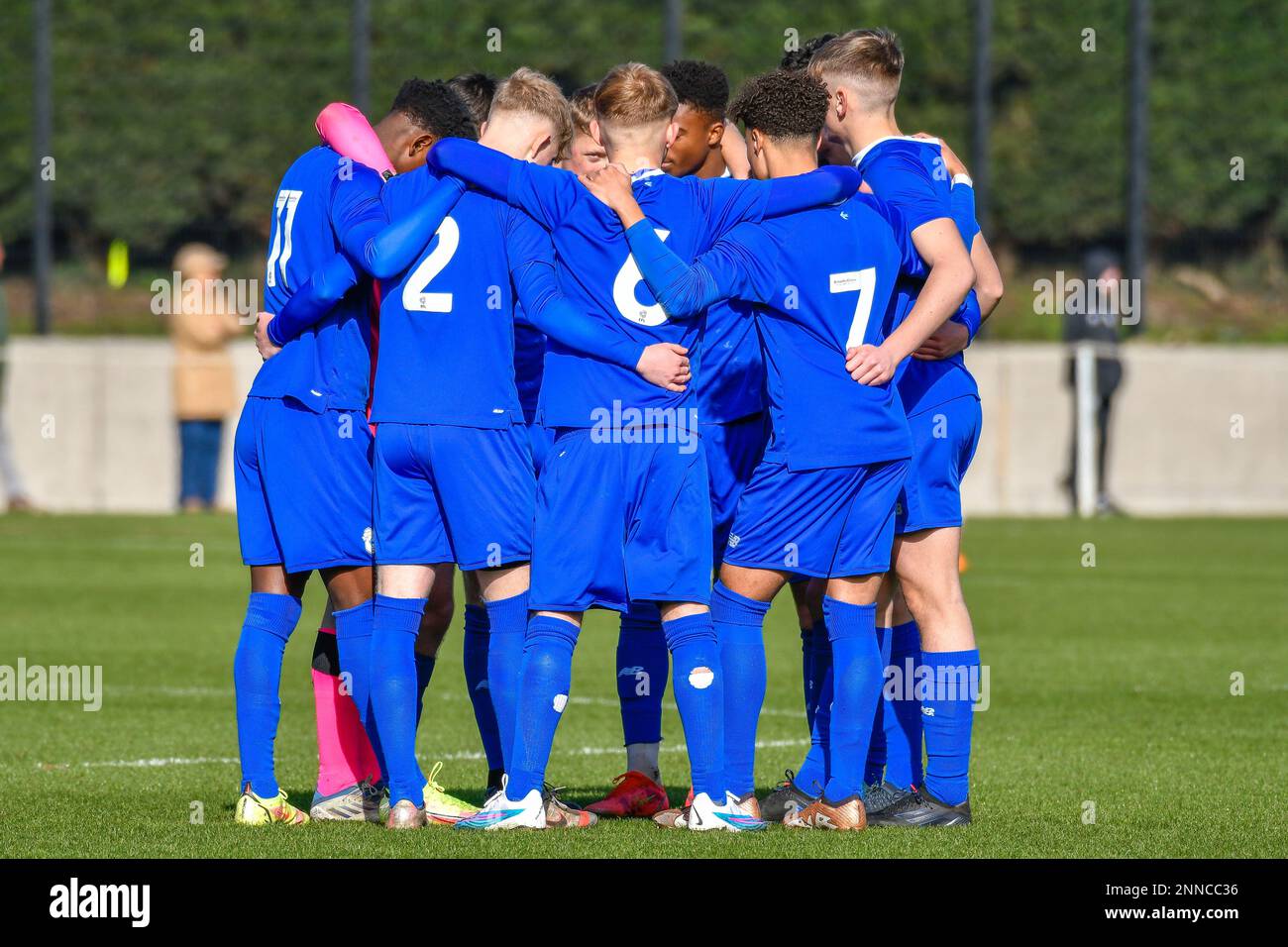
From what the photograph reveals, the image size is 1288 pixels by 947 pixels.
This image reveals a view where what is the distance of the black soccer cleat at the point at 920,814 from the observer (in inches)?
235

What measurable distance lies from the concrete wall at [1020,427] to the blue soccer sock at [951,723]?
1299 cm

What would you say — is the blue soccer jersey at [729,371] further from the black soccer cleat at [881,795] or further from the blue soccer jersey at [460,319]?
the black soccer cleat at [881,795]

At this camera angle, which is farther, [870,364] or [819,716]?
[819,716]

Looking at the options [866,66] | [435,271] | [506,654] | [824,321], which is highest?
[866,66]

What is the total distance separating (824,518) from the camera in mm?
5801

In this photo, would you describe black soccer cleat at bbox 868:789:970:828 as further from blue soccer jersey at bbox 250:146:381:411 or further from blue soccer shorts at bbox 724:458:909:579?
blue soccer jersey at bbox 250:146:381:411

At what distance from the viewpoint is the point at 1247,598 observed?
13.0 metres

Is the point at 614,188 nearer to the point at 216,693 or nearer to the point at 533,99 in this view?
the point at 533,99

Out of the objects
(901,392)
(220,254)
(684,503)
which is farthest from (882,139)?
(220,254)

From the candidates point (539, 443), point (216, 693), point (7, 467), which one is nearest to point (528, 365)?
point (539, 443)

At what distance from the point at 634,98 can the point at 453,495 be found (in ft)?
3.96

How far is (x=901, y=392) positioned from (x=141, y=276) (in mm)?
16765

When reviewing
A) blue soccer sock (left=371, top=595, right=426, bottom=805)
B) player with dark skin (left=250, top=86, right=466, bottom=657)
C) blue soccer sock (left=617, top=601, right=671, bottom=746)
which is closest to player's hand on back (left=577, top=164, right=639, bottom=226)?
player with dark skin (left=250, top=86, right=466, bottom=657)
